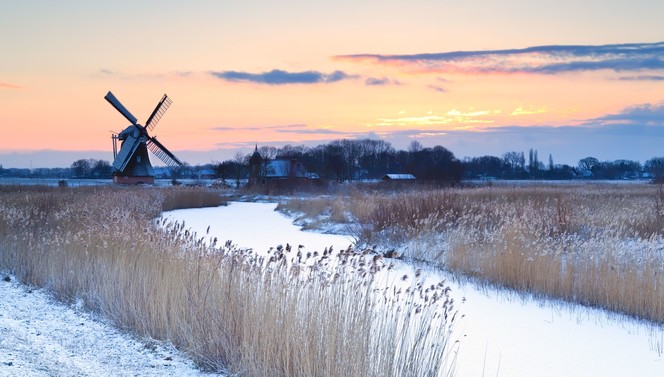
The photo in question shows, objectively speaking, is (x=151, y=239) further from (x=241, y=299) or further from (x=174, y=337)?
(x=241, y=299)

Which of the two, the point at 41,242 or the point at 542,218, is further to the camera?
the point at 542,218

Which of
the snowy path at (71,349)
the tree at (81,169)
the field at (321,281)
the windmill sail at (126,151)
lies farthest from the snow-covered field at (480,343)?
the tree at (81,169)

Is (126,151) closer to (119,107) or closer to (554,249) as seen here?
(119,107)

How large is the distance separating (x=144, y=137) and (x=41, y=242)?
3693cm

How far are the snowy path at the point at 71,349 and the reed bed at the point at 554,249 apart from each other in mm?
6344

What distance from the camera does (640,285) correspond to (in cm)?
823

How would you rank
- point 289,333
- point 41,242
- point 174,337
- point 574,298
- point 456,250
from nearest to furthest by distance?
1. point 289,333
2. point 174,337
3. point 574,298
4. point 41,242
5. point 456,250

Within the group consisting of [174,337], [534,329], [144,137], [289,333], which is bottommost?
[534,329]

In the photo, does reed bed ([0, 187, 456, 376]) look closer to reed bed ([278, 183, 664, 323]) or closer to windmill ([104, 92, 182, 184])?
reed bed ([278, 183, 664, 323])

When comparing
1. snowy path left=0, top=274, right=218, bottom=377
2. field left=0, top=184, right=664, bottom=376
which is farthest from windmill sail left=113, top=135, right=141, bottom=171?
snowy path left=0, top=274, right=218, bottom=377

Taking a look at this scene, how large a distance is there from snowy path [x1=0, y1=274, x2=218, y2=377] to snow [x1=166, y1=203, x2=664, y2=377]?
7.23ft

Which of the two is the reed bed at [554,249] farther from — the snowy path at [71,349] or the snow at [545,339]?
the snowy path at [71,349]

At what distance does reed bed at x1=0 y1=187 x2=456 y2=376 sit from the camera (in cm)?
448

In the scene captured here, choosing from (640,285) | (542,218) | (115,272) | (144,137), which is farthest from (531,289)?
(144,137)
